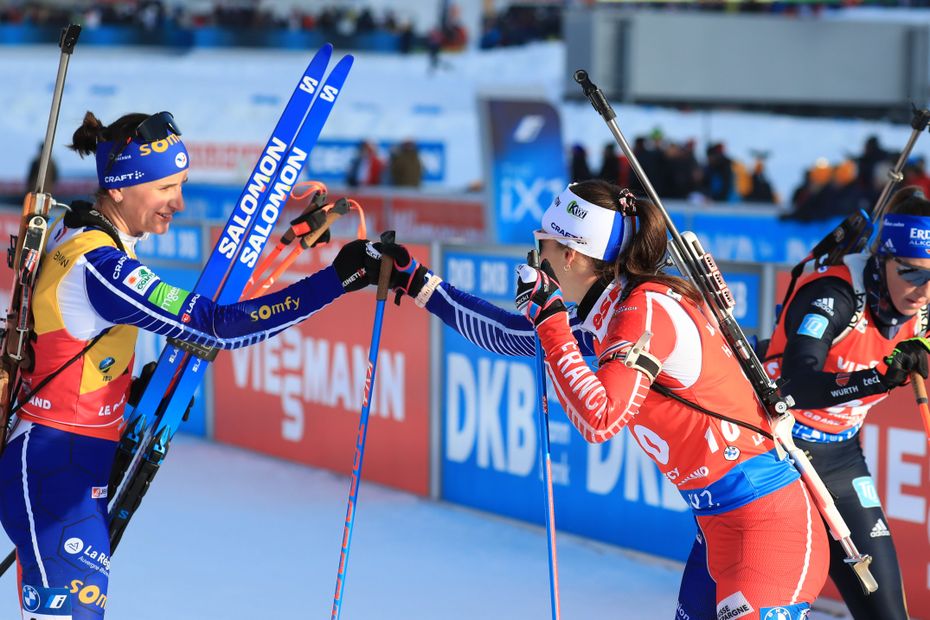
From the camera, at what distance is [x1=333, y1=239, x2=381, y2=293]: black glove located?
3201 millimetres

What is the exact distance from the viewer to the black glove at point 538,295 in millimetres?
3035

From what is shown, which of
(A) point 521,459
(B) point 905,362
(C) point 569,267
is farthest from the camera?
(A) point 521,459

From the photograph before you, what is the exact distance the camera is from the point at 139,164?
132 inches

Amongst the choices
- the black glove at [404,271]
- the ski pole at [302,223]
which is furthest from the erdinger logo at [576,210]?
the ski pole at [302,223]

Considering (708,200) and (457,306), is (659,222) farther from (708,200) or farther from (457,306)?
(708,200)

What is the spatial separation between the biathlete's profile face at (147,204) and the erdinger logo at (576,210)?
1.08 meters

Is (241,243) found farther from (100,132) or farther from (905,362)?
(905,362)

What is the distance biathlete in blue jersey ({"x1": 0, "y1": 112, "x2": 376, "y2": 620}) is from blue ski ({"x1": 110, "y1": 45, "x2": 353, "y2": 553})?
7.8 inches

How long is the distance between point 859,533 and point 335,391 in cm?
451

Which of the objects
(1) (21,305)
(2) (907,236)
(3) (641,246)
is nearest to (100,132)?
(1) (21,305)

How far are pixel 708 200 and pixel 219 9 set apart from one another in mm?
30440

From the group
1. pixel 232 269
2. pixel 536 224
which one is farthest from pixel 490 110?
pixel 232 269

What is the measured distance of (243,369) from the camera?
8.42 metres

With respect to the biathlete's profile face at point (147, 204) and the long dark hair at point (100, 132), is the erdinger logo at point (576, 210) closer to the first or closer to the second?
the biathlete's profile face at point (147, 204)
